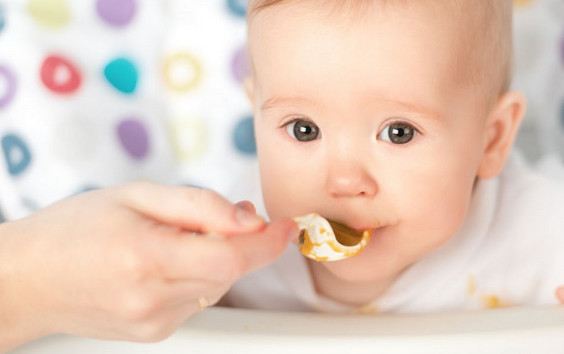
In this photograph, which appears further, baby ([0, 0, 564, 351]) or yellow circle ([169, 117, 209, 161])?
yellow circle ([169, 117, 209, 161])

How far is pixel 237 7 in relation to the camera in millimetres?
1301

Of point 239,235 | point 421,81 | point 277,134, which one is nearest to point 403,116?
point 421,81

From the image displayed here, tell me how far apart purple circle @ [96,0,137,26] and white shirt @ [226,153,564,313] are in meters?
0.48

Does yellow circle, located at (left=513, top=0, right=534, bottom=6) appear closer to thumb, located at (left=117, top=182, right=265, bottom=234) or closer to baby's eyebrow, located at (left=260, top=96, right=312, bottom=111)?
baby's eyebrow, located at (left=260, top=96, right=312, bottom=111)

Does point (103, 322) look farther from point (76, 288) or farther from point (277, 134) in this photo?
point (277, 134)

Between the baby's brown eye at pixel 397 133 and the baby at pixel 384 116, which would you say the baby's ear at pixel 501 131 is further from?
the baby's brown eye at pixel 397 133

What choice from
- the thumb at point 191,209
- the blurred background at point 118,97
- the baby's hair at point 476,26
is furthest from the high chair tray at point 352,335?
the blurred background at point 118,97

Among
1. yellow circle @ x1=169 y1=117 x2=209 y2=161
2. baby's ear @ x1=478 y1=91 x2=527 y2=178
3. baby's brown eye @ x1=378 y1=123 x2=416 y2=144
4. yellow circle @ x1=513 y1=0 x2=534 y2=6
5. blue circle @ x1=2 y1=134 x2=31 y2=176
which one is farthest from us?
yellow circle @ x1=513 y1=0 x2=534 y2=6

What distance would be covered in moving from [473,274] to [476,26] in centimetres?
32

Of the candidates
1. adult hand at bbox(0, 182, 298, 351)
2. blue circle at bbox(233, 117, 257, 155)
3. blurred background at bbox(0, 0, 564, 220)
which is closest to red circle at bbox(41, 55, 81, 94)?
blurred background at bbox(0, 0, 564, 220)

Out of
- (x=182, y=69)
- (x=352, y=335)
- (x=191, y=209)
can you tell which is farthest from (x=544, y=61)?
(x=191, y=209)

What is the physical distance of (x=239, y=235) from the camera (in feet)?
2.10

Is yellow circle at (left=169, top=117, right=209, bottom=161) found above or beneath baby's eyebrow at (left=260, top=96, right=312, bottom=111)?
above

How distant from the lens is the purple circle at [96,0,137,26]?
1.27 metres
